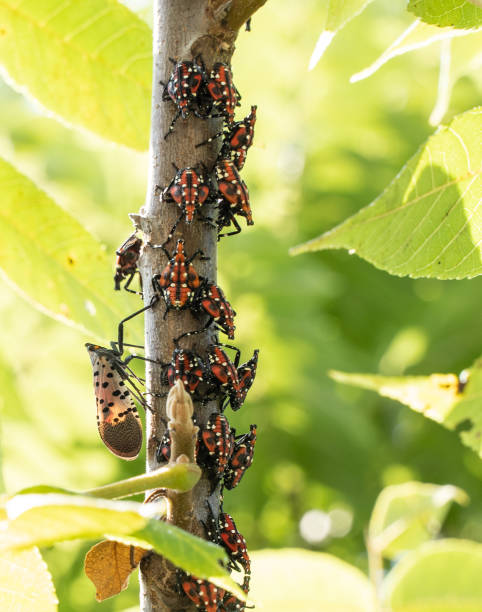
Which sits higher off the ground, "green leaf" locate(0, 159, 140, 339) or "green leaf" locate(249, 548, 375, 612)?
"green leaf" locate(0, 159, 140, 339)

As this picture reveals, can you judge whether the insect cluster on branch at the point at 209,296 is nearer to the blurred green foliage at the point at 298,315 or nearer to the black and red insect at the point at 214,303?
the black and red insect at the point at 214,303

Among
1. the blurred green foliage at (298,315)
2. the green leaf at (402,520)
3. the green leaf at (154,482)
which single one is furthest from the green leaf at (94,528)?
the blurred green foliage at (298,315)

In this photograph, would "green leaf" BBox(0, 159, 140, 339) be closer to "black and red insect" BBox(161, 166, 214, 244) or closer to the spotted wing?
the spotted wing

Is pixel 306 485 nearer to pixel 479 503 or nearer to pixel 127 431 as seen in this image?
pixel 479 503

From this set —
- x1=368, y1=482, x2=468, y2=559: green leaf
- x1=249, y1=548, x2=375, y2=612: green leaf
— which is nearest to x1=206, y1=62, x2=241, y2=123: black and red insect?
x1=249, y1=548, x2=375, y2=612: green leaf

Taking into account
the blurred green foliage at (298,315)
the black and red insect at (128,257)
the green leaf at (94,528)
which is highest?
the blurred green foliage at (298,315)

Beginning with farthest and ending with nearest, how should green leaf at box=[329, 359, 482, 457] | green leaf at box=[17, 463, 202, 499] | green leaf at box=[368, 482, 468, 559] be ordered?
green leaf at box=[368, 482, 468, 559], green leaf at box=[329, 359, 482, 457], green leaf at box=[17, 463, 202, 499]
